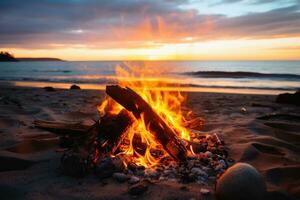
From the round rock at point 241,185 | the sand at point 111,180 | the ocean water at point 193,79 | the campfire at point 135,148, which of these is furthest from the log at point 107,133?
the ocean water at point 193,79

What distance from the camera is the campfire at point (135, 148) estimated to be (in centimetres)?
393

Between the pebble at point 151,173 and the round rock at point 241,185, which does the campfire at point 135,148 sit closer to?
the pebble at point 151,173

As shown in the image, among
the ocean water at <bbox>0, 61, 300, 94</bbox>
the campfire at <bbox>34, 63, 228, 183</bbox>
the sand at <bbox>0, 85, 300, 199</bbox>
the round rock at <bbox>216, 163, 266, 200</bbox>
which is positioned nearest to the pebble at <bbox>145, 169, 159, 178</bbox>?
the campfire at <bbox>34, 63, 228, 183</bbox>

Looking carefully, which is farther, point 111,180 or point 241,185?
point 111,180

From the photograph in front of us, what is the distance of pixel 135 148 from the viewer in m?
4.75

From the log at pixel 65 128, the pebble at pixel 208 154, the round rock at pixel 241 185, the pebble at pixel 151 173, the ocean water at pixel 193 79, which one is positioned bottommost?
the pebble at pixel 151 173

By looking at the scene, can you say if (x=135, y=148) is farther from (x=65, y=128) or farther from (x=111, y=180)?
(x=65, y=128)

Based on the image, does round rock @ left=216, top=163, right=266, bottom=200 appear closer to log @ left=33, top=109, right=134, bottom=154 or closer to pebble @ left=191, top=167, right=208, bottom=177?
pebble @ left=191, top=167, right=208, bottom=177

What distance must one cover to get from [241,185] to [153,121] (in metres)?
1.82

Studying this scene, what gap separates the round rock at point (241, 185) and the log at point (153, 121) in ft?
3.76

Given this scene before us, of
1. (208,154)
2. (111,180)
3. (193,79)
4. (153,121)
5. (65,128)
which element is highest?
(193,79)

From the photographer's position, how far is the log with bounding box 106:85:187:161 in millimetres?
4305

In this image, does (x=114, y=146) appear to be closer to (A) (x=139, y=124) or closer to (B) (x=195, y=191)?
(A) (x=139, y=124)

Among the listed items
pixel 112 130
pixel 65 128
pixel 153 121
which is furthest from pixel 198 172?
pixel 65 128
